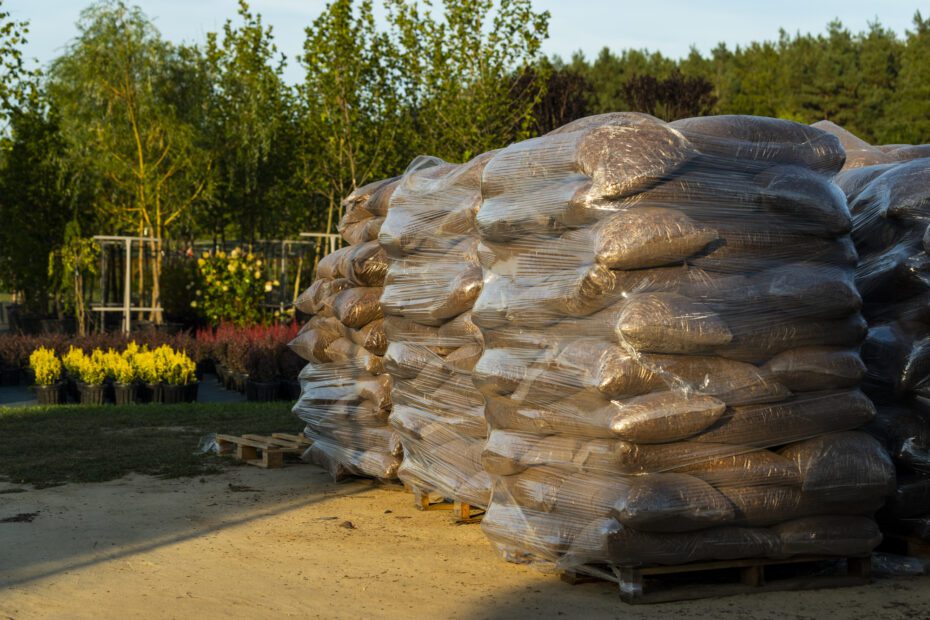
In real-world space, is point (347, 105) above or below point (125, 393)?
above

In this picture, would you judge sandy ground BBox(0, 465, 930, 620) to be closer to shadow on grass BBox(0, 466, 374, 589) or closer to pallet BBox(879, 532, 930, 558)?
shadow on grass BBox(0, 466, 374, 589)

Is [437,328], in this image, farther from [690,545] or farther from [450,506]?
[690,545]

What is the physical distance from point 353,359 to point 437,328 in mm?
1484

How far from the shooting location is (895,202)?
6.04 meters

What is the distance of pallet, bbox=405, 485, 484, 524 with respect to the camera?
22.8 feet

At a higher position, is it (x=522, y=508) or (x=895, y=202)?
(x=895, y=202)

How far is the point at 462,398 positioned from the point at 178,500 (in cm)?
233

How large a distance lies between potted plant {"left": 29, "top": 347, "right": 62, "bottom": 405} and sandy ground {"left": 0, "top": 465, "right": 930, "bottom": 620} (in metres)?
5.14

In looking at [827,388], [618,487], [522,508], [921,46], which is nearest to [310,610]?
[522,508]

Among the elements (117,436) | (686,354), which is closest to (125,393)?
(117,436)

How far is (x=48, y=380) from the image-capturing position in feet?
41.9

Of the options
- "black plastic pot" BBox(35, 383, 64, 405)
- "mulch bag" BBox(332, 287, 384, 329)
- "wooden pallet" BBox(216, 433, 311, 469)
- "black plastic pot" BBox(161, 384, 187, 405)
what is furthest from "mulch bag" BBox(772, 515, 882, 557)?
"black plastic pot" BBox(35, 383, 64, 405)

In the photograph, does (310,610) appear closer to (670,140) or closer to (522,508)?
(522,508)

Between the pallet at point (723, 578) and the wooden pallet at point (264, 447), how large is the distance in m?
3.95
